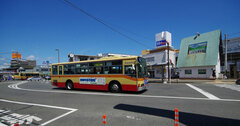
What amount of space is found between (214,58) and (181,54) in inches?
267

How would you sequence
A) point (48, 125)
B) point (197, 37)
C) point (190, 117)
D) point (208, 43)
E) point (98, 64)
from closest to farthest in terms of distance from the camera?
point (48, 125) → point (190, 117) → point (98, 64) → point (208, 43) → point (197, 37)

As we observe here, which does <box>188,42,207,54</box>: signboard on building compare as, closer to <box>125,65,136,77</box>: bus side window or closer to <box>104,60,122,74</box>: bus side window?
<box>125,65,136,77</box>: bus side window

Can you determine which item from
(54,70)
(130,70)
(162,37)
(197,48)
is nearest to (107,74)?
(130,70)

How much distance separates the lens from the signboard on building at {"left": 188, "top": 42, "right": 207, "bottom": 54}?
25.9 m

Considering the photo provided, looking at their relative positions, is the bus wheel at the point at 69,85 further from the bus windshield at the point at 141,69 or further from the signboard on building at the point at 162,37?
the signboard on building at the point at 162,37

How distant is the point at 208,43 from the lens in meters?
25.4

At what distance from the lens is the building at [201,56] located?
23.9 meters

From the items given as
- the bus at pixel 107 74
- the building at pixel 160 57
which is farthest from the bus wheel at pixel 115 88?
the building at pixel 160 57

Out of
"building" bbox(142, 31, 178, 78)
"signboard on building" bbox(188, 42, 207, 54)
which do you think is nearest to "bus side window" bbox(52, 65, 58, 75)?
"building" bbox(142, 31, 178, 78)

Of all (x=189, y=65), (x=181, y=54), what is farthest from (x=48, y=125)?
(x=181, y=54)

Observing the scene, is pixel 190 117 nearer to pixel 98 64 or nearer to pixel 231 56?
pixel 98 64

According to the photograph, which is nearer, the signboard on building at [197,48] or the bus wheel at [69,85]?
the bus wheel at [69,85]

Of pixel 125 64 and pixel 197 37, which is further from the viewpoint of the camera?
pixel 197 37

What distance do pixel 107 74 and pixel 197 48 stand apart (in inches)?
1007
